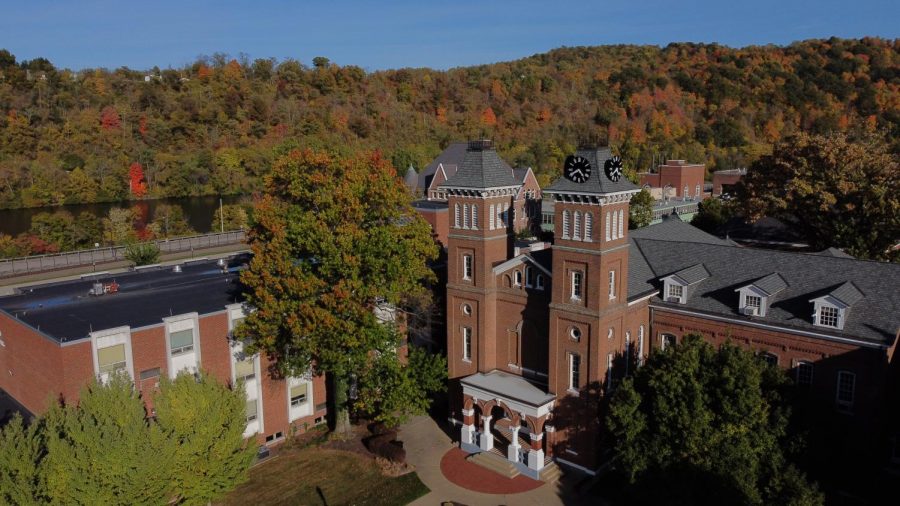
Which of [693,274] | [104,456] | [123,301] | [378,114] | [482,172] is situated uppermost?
[378,114]

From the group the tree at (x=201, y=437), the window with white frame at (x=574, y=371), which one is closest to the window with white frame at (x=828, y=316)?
the window with white frame at (x=574, y=371)

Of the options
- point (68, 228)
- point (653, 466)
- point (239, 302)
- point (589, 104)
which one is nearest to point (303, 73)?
point (589, 104)

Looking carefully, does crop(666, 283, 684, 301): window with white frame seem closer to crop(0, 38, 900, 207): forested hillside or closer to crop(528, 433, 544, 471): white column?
crop(528, 433, 544, 471): white column

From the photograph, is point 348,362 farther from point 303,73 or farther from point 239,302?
point 303,73

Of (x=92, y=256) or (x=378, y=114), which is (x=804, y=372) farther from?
(x=378, y=114)

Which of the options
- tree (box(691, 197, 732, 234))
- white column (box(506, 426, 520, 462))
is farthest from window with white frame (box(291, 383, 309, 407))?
tree (box(691, 197, 732, 234))

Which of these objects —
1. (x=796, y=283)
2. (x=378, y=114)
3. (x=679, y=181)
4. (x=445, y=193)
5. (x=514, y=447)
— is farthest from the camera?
(x=378, y=114)

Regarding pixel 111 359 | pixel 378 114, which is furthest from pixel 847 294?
pixel 378 114
